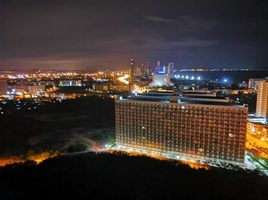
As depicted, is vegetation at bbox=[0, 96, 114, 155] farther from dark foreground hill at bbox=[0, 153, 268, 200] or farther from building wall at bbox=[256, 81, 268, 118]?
building wall at bbox=[256, 81, 268, 118]

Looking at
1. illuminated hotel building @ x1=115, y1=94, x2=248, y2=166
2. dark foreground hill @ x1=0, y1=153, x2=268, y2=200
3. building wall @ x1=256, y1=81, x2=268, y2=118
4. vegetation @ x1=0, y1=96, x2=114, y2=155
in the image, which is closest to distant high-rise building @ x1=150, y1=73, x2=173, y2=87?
vegetation @ x1=0, y1=96, x2=114, y2=155

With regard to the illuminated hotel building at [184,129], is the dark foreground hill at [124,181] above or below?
below

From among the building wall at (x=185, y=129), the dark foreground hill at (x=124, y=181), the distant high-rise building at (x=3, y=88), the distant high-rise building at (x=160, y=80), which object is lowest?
the dark foreground hill at (x=124, y=181)

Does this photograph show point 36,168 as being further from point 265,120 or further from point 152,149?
point 265,120

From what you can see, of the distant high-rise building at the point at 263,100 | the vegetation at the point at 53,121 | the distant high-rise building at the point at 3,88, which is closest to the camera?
the vegetation at the point at 53,121

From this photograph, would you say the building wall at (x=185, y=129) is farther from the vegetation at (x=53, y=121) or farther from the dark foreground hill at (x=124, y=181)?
the vegetation at (x=53, y=121)

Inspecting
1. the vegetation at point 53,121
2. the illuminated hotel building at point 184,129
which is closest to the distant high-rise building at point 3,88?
the vegetation at point 53,121

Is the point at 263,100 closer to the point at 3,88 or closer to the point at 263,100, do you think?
the point at 263,100
